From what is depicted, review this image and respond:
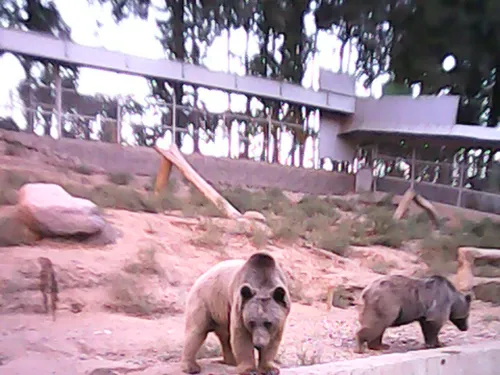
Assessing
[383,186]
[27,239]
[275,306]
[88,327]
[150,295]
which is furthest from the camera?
[383,186]

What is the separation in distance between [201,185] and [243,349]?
750cm

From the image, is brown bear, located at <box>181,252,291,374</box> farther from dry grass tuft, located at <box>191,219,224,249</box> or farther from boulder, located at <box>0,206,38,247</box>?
dry grass tuft, located at <box>191,219,224,249</box>

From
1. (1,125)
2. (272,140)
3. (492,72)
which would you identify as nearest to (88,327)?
(1,125)

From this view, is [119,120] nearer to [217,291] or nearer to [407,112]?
[407,112]

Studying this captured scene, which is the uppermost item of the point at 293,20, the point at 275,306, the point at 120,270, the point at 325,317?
the point at 293,20

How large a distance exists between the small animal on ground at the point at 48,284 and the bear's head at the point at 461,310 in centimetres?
415

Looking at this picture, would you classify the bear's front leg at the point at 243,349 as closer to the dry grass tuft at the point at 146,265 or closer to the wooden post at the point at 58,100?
the dry grass tuft at the point at 146,265

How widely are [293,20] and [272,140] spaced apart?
3.31 m

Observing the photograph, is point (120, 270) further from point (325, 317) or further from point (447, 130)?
point (447, 130)

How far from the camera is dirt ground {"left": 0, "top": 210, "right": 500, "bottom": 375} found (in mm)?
5078

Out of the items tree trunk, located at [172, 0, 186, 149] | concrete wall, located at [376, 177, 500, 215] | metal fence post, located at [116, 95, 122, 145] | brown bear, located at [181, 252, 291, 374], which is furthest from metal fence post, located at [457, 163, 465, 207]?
brown bear, located at [181, 252, 291, 374]

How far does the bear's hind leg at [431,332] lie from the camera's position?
5.87 metres

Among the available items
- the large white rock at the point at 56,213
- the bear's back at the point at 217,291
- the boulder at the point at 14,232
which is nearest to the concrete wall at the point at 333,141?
the large white rock at the point at 56,213

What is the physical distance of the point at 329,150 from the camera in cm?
1916
